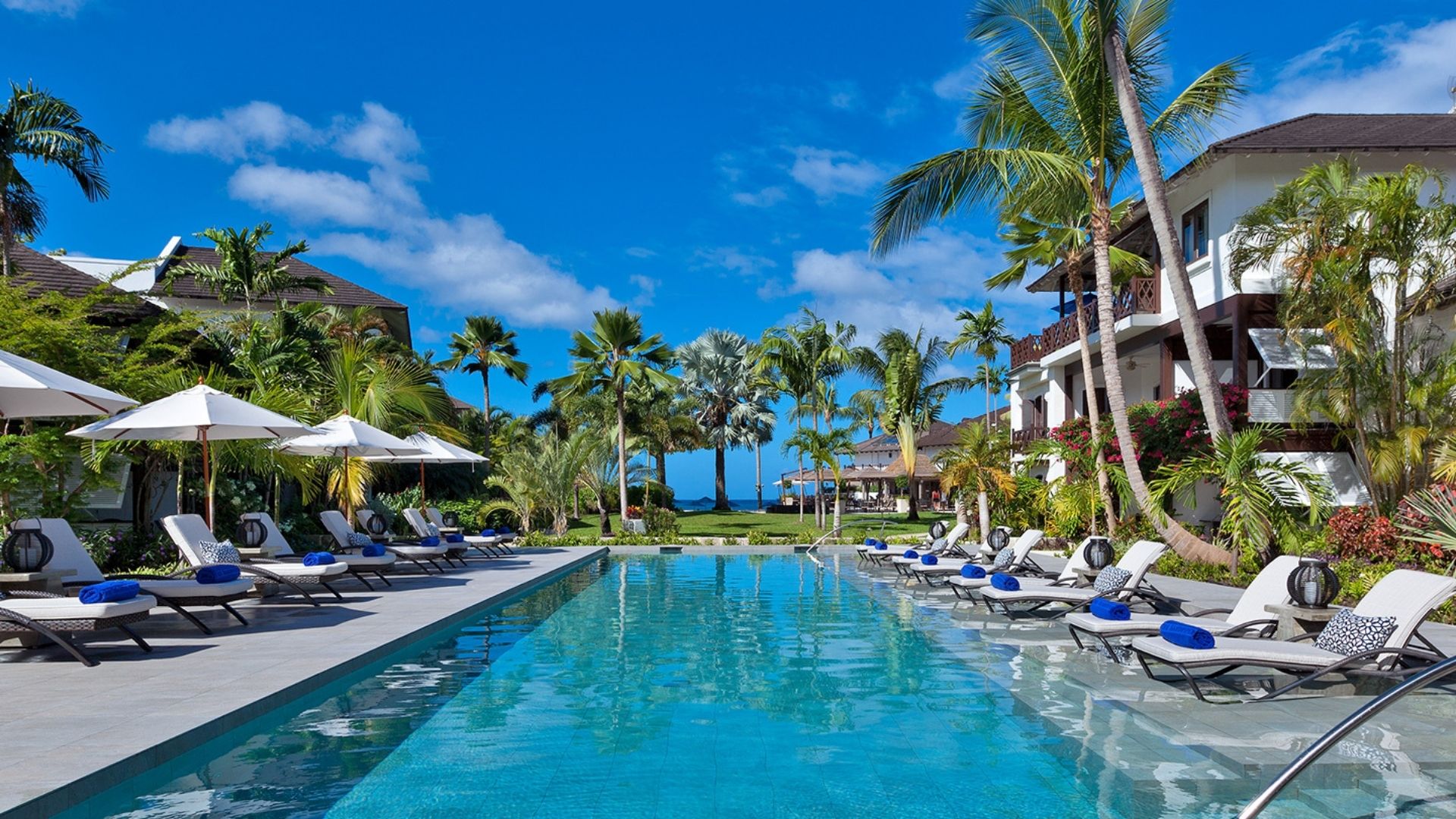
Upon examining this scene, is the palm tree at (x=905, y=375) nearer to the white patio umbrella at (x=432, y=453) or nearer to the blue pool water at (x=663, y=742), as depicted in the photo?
the white patio umbrella at (x=432, y=453)

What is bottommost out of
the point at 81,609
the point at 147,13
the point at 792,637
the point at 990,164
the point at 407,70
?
the point at 792,637

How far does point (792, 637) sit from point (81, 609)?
21.2 ft

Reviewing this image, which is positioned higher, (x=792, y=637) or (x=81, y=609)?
(x=81, y=609)

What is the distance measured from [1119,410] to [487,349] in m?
28.5

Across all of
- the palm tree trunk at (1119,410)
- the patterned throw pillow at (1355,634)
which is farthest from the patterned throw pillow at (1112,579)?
the palm tree trunk at (1119,410)

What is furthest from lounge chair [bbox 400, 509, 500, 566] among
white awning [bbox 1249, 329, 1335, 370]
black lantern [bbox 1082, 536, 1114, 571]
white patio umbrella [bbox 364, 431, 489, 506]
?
white awning [bbox 1249, 329, 1335, 370]

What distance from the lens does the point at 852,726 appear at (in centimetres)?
648

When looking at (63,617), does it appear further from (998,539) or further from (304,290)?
(304,290)

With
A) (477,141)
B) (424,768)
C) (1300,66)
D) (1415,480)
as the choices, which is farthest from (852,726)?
(477,141)

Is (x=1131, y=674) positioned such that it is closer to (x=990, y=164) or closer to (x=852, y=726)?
(x=852, y=726)

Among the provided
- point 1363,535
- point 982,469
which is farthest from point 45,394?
point 982,469

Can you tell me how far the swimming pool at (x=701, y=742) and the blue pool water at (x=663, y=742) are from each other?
20 mm

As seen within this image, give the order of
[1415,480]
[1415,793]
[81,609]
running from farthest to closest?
[1415,480] → [81,609] → [1415,793]

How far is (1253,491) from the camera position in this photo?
528 inches
